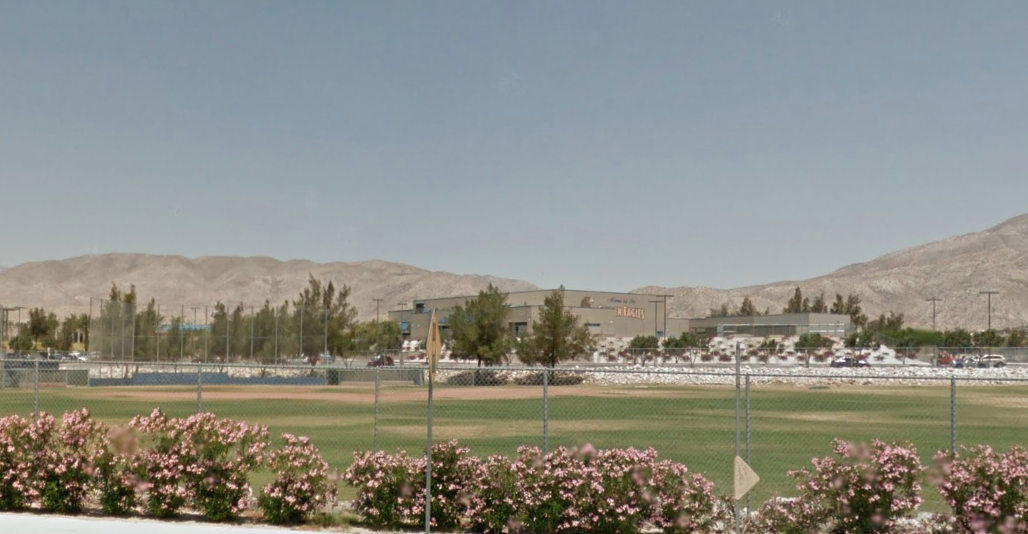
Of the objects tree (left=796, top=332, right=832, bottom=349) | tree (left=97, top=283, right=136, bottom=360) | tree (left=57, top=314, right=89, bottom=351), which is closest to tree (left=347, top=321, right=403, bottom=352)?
tree (left=57, top=314, right=89, bottom=351)

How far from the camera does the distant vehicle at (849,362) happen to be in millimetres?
87125

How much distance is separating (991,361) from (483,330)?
5311 cm

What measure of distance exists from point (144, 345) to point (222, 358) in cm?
614

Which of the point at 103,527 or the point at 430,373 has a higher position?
the point at 430,373

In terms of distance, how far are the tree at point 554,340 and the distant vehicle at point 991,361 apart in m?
39.7

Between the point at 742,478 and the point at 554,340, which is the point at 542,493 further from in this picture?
the point at 554,340

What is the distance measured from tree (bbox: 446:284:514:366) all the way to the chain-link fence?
17.1 m

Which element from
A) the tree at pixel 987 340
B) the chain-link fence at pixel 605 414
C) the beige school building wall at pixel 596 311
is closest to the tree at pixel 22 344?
the beige school building wall at pixel 596 311

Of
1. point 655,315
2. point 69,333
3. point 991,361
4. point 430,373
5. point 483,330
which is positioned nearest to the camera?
point 430,373

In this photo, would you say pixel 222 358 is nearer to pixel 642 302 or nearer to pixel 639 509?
pixel 639 509


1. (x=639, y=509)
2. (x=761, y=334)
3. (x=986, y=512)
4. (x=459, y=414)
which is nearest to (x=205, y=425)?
(x=639, y=509)

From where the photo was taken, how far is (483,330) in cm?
8294

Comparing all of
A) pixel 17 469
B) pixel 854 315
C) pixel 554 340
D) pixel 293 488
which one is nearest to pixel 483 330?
pixel 554 340

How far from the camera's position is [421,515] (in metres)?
13.5
